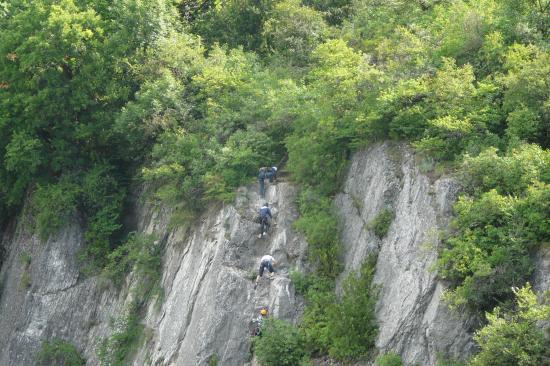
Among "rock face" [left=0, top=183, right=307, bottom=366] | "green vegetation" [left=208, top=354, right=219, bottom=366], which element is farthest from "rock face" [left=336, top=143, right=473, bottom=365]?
"green vegetation" [left=208, top=354, right=219, bottom=366]

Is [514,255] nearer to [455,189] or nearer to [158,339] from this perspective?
[455,189]

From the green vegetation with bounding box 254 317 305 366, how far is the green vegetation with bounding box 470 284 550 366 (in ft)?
20.4

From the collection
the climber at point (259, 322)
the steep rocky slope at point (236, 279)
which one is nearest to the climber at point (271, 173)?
the steep rocky slope at point (236, 279)

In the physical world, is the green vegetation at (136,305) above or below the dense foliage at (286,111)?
below

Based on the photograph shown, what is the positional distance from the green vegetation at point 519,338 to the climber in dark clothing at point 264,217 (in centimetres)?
993

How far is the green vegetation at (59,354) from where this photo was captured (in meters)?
31.9

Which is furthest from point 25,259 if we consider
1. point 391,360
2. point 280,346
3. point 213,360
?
point 391,360

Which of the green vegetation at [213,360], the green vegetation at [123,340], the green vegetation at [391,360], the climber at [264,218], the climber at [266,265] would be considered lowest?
the green vegetation at [123,340]

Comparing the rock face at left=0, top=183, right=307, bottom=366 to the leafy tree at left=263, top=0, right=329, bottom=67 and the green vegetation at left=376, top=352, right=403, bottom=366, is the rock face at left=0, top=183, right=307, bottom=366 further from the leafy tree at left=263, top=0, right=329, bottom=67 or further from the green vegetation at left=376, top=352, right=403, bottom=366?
the leafy tree at left=263, top=0, right=329, bottom=67

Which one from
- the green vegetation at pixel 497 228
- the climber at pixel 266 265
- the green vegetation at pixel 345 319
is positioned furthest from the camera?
the climber at pixel 266 265

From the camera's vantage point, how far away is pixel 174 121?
31141 millimetres

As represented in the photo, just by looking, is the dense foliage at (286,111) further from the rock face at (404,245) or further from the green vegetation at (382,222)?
the rock face at (404,245)

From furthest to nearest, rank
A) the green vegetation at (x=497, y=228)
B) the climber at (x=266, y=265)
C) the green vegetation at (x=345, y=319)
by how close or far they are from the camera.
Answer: the climber at (x=266, y=265)
the green vegetation at (x=345, y=319)
the green vegetation at (x=497, y=228)

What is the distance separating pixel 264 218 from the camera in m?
26.7
